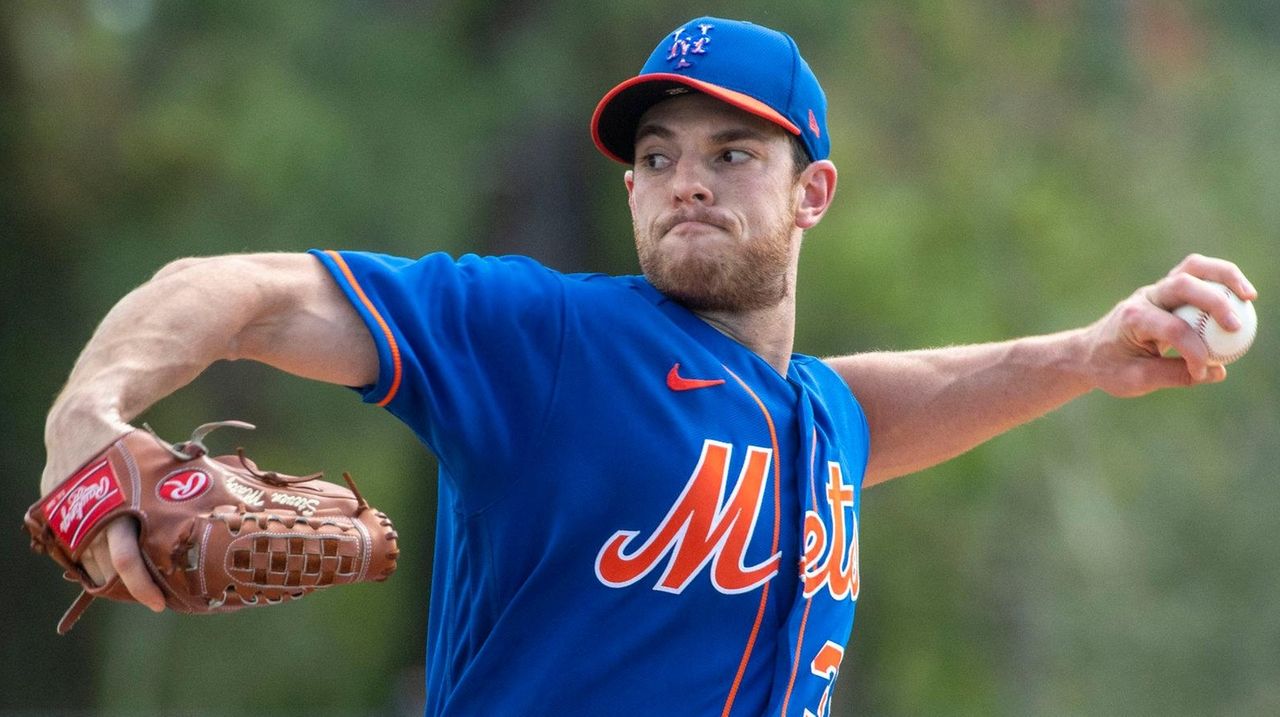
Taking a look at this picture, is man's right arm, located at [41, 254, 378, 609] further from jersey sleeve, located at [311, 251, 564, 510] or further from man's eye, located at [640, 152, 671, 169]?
man's eye, located at [640, 152, 671, 169]

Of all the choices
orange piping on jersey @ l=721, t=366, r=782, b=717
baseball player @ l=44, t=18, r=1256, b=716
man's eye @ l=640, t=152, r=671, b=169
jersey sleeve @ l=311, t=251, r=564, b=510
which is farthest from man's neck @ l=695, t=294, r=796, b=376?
jersey sleeve @ l=311, t=251, r=564, b=510

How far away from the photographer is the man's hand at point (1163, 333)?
12.3 ft

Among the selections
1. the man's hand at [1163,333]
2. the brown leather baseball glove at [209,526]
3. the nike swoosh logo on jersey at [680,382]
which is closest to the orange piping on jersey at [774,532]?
the nike swoosh logo on jersey at [680,382]

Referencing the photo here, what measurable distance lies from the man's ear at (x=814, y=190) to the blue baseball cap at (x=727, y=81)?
36 mm

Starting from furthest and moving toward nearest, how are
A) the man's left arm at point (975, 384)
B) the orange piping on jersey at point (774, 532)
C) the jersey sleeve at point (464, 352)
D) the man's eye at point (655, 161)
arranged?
the man's left arm at point (975, 384) < the man's eye at point (655, 161) < the orange piping on jersey at point (774, 532) < the jersey sleeve at point (464, 352)

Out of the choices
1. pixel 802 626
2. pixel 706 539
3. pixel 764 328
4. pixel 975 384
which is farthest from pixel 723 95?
pixel 975 384

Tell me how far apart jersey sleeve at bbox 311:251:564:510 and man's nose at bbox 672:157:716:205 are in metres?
0.40

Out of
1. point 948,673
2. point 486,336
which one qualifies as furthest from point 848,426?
point 948,673

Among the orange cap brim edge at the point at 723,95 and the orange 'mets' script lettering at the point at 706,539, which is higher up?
the orange cap brim edge at the point at 723,95

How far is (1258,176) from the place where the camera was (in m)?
14.5

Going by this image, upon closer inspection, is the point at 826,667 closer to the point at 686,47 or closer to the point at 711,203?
the point at 711,203

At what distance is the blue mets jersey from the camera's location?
3.12 metres

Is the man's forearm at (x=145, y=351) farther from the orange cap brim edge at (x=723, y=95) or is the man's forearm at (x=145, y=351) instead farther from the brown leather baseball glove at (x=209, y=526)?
the orange cap brim edge at (x=723, y=95)

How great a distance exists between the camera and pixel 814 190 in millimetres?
3861
